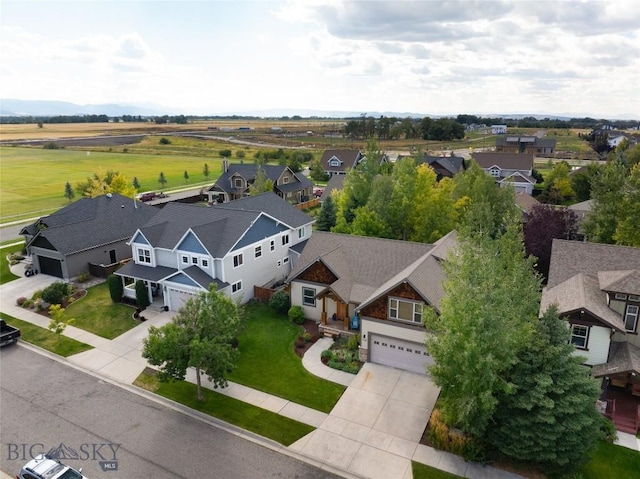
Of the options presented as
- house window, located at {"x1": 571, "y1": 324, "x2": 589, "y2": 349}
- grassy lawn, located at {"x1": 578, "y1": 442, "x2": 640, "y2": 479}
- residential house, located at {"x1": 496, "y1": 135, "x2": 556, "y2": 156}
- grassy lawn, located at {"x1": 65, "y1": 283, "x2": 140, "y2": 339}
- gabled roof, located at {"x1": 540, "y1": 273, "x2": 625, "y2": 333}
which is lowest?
grassy lawn, located at {"x1": 578, "y1": 442, "x2": 640, "y2": 479}

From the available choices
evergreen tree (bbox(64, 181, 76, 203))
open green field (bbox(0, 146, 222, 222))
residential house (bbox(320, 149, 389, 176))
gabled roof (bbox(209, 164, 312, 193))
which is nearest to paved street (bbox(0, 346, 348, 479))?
gabled roof (bbox(209, 164, 312, 193))

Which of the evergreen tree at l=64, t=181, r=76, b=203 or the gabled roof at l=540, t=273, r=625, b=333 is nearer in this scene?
the gabled roof at l=540, t=273, r=625, b=333

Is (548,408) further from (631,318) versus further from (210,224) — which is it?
(210,224)

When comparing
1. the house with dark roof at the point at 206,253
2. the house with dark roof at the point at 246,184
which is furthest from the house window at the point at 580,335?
the house with dark roof at the point at 246,184

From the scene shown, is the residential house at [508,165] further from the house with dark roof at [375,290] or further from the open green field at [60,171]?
the open green field at [60,171]

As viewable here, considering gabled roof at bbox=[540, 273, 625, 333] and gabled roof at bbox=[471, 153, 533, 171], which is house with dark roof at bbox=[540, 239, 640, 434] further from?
gabled roof at bbox=[471, 153, 533, 171]

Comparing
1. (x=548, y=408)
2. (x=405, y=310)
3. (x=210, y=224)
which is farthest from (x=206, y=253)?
(x=548, y=408)

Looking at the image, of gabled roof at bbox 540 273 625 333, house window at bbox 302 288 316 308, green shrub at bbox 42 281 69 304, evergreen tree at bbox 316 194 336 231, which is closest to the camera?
gabled roof at bbox 540 273 625 333
